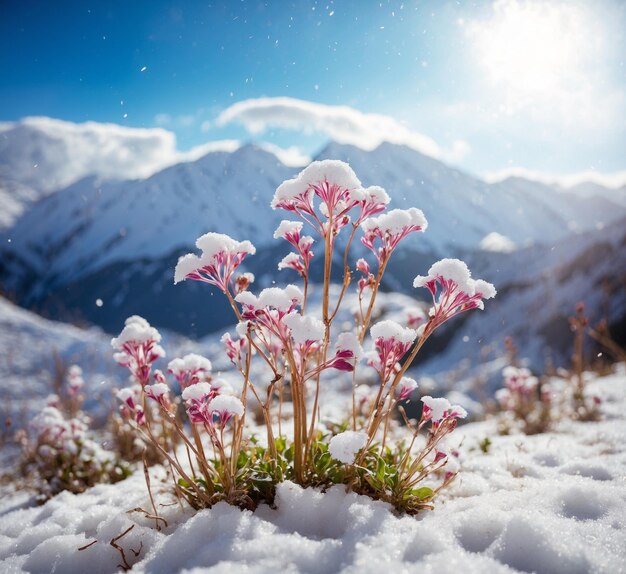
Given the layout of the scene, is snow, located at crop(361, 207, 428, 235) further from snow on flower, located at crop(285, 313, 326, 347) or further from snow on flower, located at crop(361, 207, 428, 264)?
snow on flower, located at crop(285, 313, 326, 347)

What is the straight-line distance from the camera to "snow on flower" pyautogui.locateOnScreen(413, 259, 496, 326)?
163 centimetres

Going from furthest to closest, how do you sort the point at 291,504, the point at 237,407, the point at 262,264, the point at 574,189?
the point at 574,189
the point at 262,264
the point at 291,504
the point at 237,407

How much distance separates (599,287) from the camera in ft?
52.9

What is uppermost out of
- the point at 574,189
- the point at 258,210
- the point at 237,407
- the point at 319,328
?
the point at 574,189

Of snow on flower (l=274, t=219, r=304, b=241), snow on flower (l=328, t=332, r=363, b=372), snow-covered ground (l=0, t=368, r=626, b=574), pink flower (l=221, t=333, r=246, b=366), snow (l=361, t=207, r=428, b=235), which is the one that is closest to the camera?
snow-covered ground (l=0, t=368, r=626, b=574)

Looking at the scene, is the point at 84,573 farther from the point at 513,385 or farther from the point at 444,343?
the point at 444,343

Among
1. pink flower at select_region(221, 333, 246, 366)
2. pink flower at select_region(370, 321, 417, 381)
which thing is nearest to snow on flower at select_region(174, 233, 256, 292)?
pink flower at select_region(221, 333, 246, 366)

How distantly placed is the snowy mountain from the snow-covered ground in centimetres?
7452

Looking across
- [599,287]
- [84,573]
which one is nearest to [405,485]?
[84,573]

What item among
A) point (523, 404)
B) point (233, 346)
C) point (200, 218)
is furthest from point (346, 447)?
point (200, 218)

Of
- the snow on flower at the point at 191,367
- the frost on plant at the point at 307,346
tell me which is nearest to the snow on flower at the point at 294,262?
the frost on plant at the point at 307,346

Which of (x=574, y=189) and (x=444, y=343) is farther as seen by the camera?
(x=574, y=189)

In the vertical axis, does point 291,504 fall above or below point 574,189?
below

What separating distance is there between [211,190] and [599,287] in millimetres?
127813
